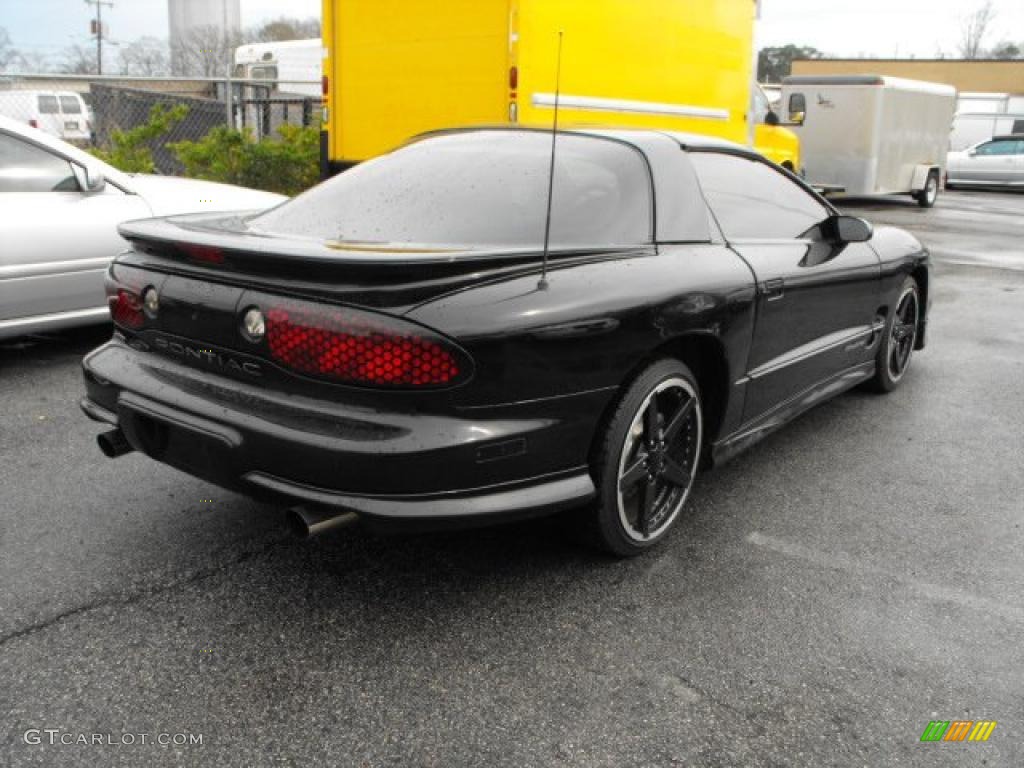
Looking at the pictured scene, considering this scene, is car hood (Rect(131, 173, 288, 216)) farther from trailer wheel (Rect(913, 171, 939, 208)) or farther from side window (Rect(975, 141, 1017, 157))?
side window (Rect(975, 141, 1017, 157))

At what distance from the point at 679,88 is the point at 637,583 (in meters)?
7.56

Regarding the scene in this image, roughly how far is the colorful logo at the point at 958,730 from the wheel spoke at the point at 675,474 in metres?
1.17

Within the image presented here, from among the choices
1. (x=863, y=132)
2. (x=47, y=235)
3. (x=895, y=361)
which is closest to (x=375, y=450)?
(x=47, y=235)

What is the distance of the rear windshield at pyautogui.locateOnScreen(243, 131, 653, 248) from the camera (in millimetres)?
3109

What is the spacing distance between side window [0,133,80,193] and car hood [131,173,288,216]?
435 mm

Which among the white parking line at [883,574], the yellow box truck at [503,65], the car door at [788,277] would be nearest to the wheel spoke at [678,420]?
the car door at [788,277]

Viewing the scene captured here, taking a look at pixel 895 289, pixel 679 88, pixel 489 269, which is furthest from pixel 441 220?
pixel 679 88

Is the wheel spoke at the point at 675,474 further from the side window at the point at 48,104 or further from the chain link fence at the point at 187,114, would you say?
the side window at the point at 48,104

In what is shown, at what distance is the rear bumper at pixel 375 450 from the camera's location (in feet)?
8.35

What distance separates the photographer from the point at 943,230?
A: 15.2 meters

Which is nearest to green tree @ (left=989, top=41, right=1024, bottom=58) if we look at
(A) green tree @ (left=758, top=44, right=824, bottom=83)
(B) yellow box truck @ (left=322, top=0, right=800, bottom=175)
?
(A) green tree @ (left=758, top=44, right=824, bottom=83)

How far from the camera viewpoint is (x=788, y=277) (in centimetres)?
388

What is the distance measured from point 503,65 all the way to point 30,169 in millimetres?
3895

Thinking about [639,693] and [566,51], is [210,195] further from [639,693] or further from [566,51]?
[639,693]
